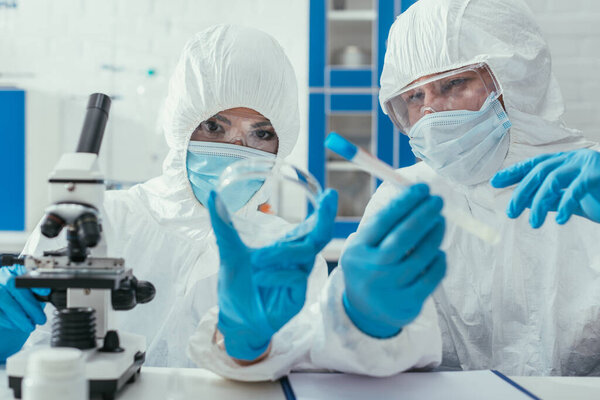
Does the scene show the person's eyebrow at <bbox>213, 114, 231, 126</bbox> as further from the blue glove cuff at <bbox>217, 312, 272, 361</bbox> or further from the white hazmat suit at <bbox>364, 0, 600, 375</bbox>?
the blue glove cuff at <bbox>217, 312, 272, 361</bbox>

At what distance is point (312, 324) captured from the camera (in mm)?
1054

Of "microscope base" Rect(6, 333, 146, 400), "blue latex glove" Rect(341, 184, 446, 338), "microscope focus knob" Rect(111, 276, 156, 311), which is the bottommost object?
"microscope base" Rect(6, 333, 146, 400)

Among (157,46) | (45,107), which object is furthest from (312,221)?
(157,46)

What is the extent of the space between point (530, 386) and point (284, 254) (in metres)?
0.53

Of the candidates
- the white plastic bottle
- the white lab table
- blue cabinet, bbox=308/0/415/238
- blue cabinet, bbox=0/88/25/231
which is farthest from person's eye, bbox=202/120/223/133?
blue cabinet, bbox=0/88/25/231

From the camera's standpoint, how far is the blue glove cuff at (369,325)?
0.96 meters

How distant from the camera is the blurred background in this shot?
3.23 meters

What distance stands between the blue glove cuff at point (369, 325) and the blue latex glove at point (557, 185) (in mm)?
403

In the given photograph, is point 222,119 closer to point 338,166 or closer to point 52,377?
point 52,377

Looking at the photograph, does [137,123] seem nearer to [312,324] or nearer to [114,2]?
[114,2]

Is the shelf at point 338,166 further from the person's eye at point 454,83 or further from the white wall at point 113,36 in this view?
the person's eye at point 454,83

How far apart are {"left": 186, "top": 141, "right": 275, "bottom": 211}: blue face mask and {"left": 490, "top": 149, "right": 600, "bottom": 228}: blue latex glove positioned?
0.63 meters

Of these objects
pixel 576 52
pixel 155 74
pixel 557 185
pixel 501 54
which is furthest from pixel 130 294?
pixel 576 52

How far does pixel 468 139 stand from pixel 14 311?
118 cm
